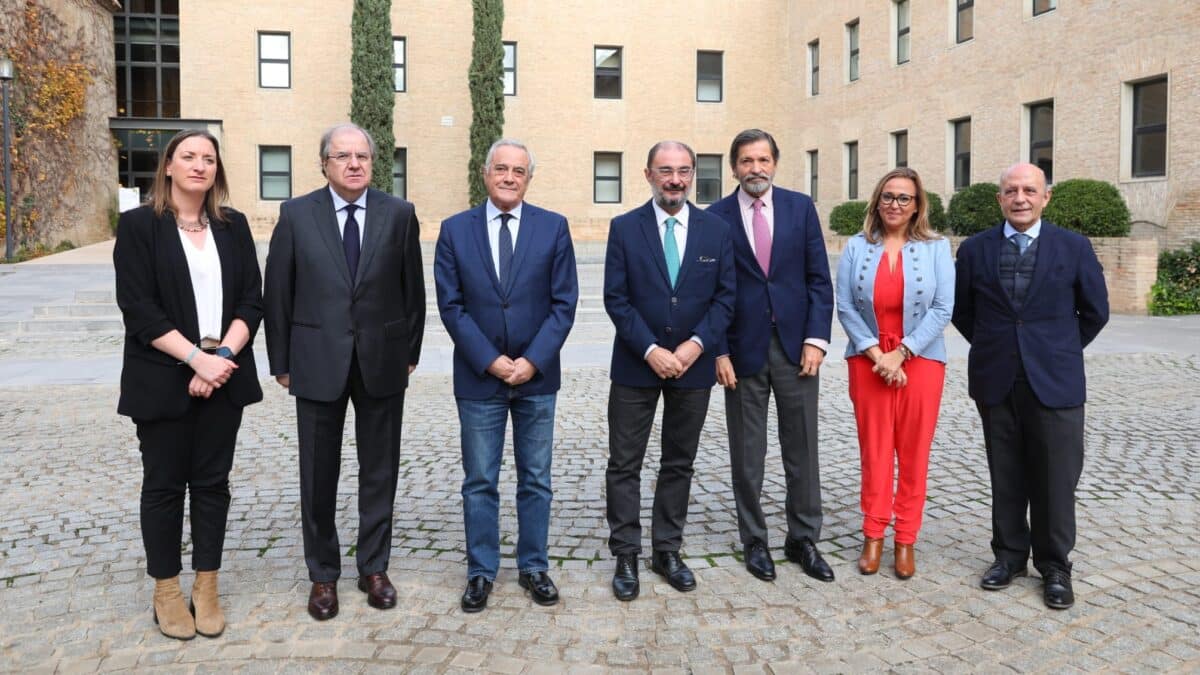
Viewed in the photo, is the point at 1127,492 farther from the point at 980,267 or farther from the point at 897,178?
the point at 897,178

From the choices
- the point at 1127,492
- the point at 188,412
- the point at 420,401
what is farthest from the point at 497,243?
the point at 420,401

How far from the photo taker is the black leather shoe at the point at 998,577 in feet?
13.5

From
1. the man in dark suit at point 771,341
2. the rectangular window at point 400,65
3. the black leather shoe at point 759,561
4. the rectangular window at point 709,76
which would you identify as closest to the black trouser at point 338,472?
the man in dark suit at point 771,341

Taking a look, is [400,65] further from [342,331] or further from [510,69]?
[342,331]

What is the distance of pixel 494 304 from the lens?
3971 millimetres

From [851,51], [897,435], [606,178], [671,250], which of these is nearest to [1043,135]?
[851,51]

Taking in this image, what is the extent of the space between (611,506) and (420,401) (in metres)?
4.79

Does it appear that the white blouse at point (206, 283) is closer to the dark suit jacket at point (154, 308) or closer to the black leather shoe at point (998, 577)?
the dark suit jacket at point (154, 308)

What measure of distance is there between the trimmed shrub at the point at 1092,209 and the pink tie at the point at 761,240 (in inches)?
529

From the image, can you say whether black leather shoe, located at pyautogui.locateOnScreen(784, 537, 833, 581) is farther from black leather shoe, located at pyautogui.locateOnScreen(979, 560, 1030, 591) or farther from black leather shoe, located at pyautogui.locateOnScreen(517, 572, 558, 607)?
black leather shoe, located at pyautogui.locateOnScreen(517, 572, 558, 607)

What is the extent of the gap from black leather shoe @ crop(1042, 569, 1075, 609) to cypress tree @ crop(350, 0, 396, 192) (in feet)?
73.4

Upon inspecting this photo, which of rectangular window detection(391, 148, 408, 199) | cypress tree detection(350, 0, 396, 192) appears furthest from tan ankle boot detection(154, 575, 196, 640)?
rectangular window detection(391, 148, 408, 199)

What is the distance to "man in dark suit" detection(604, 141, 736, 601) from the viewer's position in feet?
13.6

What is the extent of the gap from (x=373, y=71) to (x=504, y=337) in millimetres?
22457
